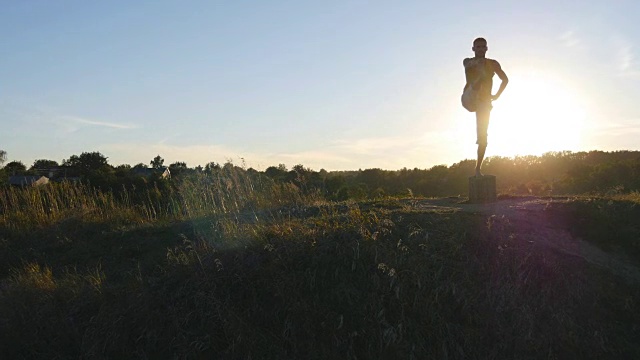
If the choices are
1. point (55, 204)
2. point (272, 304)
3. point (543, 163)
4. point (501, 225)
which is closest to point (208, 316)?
point (272, 304)

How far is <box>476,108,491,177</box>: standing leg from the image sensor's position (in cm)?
752

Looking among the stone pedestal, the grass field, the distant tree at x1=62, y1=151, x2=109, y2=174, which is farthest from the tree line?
the distant tree at x1=62, y1=151, x2=109, y2=174

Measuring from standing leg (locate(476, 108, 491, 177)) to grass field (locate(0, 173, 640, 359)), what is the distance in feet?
6.89

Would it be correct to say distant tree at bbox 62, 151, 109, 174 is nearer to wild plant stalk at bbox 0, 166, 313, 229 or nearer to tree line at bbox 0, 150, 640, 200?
tree line at bbox 0, 150, 640, 200

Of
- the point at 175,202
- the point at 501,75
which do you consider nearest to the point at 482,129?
the point at 501,75

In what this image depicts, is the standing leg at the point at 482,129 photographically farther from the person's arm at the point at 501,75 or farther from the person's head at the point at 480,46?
the person's head at the point at 480,46

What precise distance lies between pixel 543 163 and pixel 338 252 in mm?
18702

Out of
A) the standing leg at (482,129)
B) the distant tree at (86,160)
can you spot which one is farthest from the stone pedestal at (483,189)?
the distant tree at (86,160)

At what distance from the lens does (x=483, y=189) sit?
7.67 meters

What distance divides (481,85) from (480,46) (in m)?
0.53

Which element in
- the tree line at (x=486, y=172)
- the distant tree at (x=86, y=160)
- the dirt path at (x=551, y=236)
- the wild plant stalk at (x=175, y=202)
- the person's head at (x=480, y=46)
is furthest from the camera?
the distant tree at (x=86, y=160)

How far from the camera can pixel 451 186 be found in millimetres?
18625

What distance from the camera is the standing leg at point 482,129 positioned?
7523mm

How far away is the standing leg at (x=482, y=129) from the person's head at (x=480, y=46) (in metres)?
0.78
